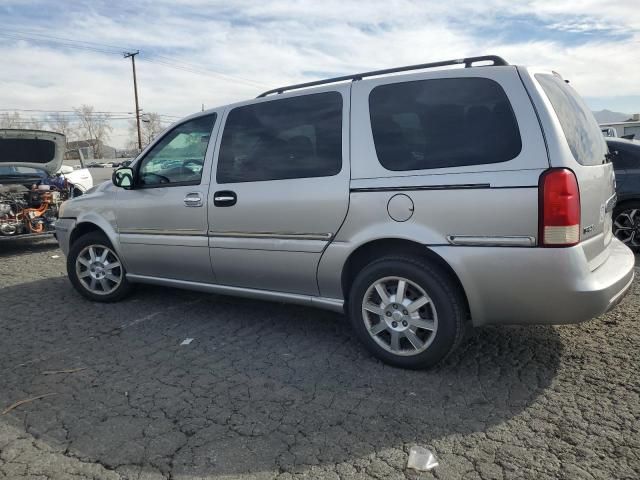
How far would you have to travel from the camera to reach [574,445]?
2525 millimetres

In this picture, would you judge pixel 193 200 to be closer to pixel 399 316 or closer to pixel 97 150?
pixel 399 316

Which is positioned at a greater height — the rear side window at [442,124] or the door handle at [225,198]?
the rear side window at [442,124]

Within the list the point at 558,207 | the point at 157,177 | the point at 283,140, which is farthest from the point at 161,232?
the point at 558,207

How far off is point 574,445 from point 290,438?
56.2 inches

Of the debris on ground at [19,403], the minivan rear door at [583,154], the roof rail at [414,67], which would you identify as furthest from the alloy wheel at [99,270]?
the minivan rear door at [583,154]

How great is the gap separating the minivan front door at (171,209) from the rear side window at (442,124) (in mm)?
1611

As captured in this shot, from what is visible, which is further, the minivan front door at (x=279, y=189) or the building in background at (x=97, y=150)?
the building in background at (x=97, y=150)

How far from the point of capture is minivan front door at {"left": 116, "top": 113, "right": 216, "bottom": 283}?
169 inches

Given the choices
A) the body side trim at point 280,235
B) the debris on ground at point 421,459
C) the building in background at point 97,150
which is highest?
the building in background at point 97,150

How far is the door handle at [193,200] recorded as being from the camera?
4.25m

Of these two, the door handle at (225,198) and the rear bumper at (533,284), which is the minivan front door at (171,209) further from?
the rear bumper at (533,284)

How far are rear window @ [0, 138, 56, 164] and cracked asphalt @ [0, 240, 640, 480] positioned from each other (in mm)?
4986

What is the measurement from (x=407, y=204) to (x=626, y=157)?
487cm

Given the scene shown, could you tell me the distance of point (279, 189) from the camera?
380cm
